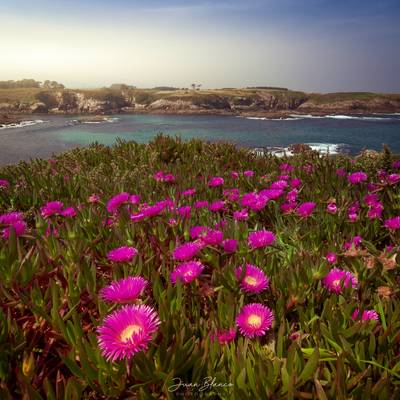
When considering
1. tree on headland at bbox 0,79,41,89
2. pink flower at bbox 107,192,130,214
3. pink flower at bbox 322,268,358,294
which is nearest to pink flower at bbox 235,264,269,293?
pink flower at bbox 322,268,358,294

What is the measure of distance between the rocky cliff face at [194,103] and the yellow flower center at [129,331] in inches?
2820

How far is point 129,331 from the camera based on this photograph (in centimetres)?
85

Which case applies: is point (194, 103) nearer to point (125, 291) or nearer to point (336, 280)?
point (336, 280)

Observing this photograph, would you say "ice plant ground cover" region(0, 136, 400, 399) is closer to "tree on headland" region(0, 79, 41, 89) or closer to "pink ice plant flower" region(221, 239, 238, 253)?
"pink ice plant flower" region(221, 239, 238, 253)

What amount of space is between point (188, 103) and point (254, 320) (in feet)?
252

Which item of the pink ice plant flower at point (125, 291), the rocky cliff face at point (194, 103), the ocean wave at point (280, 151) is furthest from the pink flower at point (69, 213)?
the rocky cliff face at point (194, 103)

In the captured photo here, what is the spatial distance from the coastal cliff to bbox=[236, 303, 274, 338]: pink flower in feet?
232

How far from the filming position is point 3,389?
86 cm

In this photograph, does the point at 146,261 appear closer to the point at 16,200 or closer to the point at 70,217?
the point at 70,217

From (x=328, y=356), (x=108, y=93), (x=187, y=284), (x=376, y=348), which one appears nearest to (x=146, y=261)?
(x=187, y=284)

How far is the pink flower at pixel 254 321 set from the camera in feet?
3.29

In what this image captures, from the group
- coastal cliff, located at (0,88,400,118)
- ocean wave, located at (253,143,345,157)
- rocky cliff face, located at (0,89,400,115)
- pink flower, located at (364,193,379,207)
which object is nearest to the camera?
pink flower, located at (364,193,379,207)

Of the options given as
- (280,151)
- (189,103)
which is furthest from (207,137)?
(189,103)

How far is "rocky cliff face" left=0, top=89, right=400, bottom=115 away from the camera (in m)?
71.7
